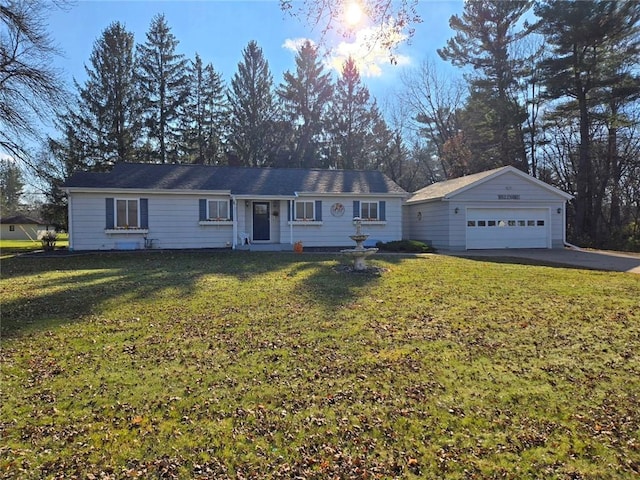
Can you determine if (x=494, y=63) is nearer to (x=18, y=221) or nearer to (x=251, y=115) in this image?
(x=251, y=115)

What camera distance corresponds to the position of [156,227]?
16.0m

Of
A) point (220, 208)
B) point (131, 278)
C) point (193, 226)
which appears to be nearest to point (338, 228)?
point (220, 208)

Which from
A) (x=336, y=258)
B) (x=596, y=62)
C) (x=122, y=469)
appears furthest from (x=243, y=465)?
(x=596, y=62)

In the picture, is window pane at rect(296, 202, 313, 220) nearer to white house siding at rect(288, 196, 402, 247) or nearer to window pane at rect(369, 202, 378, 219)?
white house siding at rect(288, 196, 402, 247)

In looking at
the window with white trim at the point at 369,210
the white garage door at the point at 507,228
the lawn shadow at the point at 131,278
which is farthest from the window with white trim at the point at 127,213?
the white garage door at the point at 507,228

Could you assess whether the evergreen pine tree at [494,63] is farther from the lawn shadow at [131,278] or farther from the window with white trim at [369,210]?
the lawn shadow at [131,278]

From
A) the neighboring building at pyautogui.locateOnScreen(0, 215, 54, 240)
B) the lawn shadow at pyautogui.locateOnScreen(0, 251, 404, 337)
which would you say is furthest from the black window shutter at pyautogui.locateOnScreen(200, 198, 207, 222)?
the neighboring building at pyautogui.locateOnScreen(0, 215, 54, 240)

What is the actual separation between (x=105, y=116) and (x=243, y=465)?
28.9m

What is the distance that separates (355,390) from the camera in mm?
3549

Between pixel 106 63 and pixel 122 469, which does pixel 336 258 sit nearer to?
pixel 122 469

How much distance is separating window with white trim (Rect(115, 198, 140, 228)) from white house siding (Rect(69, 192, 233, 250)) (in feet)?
0.72

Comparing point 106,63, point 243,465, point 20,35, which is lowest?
point 243,465

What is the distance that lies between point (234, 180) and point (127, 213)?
15.1ft

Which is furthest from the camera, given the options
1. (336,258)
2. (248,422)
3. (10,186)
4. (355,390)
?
(10,186)
